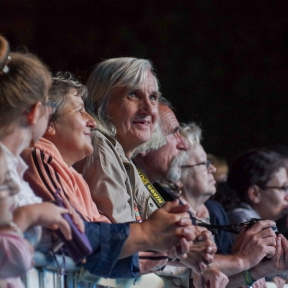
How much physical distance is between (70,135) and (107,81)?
0.92 metres

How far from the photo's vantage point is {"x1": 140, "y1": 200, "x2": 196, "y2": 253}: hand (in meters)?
3.13

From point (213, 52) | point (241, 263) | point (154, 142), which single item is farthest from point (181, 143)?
point (213, 52)

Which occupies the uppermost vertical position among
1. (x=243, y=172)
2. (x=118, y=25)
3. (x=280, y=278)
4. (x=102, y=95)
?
(x=102, y=95)

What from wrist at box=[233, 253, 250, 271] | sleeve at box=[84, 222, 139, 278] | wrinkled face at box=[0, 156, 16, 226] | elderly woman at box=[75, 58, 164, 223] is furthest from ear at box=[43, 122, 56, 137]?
wrist at box=[233, 253, 250, 271]

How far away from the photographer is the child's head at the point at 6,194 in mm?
2586

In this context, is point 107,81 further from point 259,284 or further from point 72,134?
point 259,284

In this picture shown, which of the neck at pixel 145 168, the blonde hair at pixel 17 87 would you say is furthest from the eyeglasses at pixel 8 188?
the neck at pixel 145 168

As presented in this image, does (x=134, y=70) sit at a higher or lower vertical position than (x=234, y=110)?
higher

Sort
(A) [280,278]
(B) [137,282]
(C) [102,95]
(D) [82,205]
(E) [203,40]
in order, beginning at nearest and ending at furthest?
(D) [82,205] < (B) [137,282] < (C) [102,95] < (A) [280,278] < (E) [203,40]

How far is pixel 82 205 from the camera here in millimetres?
3449

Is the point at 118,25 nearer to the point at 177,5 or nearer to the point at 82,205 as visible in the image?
the point at 177,5

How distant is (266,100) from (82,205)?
5.65 meters

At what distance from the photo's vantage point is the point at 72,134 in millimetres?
3676

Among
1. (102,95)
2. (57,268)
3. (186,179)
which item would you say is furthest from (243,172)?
(57,268)
